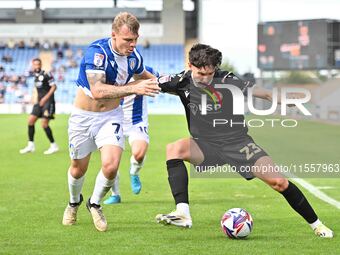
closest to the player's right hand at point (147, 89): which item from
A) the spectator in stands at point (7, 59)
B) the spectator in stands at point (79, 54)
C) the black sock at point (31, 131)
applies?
the black sock at point (31, 131)

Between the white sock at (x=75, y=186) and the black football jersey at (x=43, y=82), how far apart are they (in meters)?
10.3

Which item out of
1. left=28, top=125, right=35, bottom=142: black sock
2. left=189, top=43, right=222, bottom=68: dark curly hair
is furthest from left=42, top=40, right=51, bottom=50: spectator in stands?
left=189, top=43, right=222, bottom=68: dark curly hair

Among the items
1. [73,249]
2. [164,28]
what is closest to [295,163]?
[73,249]

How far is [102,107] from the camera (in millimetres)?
7656

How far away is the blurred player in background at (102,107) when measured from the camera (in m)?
7.16

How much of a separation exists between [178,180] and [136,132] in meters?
3.24

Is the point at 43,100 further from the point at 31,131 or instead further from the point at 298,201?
the point at 298,201

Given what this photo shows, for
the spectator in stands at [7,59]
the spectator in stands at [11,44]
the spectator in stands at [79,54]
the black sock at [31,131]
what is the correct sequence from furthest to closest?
the spectator in stands at [11,44]
the spectator in stands at [79,54]
the spectator in stands at [7,59]
the black sock at [31,131]

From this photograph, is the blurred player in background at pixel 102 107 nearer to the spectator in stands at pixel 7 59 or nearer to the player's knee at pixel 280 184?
the player's knee at pixel 280 184

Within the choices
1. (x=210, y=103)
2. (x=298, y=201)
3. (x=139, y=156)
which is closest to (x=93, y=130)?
(x=210, y=103)

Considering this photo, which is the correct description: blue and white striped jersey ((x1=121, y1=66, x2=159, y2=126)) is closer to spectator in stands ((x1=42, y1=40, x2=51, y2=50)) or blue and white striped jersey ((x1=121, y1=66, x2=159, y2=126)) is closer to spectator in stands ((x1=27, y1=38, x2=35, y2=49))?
spectator in stands ((x1=42, y1=40, x2=51, y2=50))

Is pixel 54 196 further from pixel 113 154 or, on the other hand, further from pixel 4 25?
pixel 4 25

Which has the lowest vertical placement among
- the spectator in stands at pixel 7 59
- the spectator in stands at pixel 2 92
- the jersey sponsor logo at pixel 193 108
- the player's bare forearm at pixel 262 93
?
the spectator in stands at pixel 2 92

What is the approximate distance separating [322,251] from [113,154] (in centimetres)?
231
